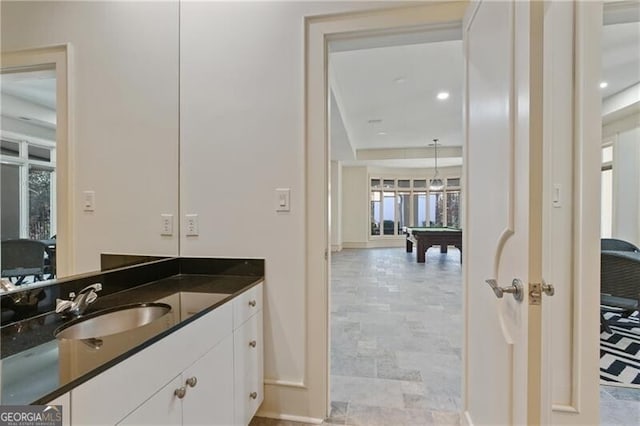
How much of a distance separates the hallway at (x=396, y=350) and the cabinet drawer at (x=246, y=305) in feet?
2.68

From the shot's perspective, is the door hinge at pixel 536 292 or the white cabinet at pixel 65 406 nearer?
the white cabinet at pixel 65 406

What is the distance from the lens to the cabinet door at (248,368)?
1.48m

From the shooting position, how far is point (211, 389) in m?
1.25

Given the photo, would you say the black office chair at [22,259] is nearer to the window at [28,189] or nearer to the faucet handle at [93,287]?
the window at [28,189]

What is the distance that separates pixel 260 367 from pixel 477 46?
6.53ft

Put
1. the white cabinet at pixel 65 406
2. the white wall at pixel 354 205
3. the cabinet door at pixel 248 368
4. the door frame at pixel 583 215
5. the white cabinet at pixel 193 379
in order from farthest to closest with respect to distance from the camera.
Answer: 1. the white wall at pixel 354 205
2. the cabinet door at pixel 248 368
3. the door frame at pixel 583 215
4. the white cabinet at pixel 193 379
5. the white cabinet at pixel 65 406

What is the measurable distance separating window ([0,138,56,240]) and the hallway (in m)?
1.73

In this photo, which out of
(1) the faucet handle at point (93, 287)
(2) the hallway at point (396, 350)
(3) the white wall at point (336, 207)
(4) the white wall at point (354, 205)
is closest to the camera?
(1) the faucet handle at point (93, 287)

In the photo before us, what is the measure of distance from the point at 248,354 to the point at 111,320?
2.18 feet

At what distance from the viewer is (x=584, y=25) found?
1.34m

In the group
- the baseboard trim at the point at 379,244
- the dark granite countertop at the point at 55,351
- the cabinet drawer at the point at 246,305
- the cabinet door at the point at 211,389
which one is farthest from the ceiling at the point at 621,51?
the baseboard trim at the point at 379,244

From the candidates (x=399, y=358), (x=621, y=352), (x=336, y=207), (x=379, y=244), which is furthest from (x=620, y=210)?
(x=379, y=244)

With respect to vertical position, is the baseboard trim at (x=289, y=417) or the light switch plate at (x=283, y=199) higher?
the light switch plate at (x=283, y=199)

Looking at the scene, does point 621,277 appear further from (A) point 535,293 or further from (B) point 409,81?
(B) point 409,81
